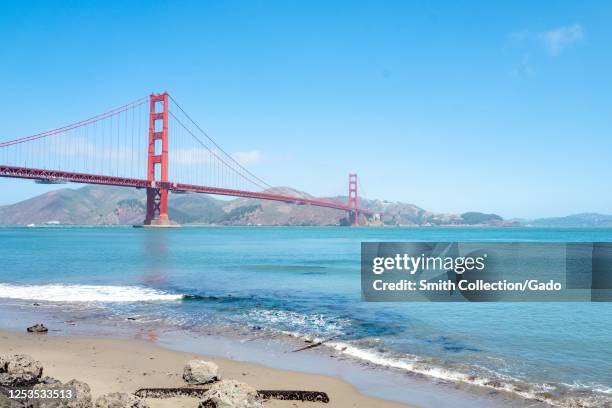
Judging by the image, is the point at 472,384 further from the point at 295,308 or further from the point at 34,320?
the point at 34,320

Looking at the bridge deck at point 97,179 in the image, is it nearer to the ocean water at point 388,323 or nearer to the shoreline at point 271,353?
the ocean water at point 388,323

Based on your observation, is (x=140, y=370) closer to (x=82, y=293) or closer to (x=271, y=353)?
(x=271, y=353)

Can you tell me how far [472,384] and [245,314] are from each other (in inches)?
256

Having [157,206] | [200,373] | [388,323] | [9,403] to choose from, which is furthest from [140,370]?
[157,206]

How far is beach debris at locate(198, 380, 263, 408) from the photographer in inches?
184

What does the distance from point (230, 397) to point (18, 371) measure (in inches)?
111

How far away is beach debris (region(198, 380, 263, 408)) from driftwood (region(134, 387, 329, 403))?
882mm

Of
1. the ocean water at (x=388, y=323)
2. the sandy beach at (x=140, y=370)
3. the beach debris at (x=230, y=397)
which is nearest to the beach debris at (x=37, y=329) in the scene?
the sandy beach at (x=140, y=370)

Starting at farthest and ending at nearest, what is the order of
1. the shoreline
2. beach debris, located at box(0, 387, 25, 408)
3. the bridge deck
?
1. the bridge deck
2. the shoreline
3. beach debris, located at box(0, 387, 25, 408)

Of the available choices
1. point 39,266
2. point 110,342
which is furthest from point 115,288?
point 39,266

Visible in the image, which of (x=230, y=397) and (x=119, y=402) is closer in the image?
(x=119, y=402)

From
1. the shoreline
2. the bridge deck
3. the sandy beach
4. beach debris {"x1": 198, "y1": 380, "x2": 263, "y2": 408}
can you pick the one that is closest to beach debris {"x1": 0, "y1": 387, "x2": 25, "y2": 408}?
the sandy beach

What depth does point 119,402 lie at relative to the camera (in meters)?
4.53

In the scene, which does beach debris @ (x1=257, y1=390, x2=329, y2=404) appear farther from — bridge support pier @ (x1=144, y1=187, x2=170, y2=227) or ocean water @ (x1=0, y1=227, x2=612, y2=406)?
bridge support pier @ (x1=144, y1=187, x2=170, y2=227)
